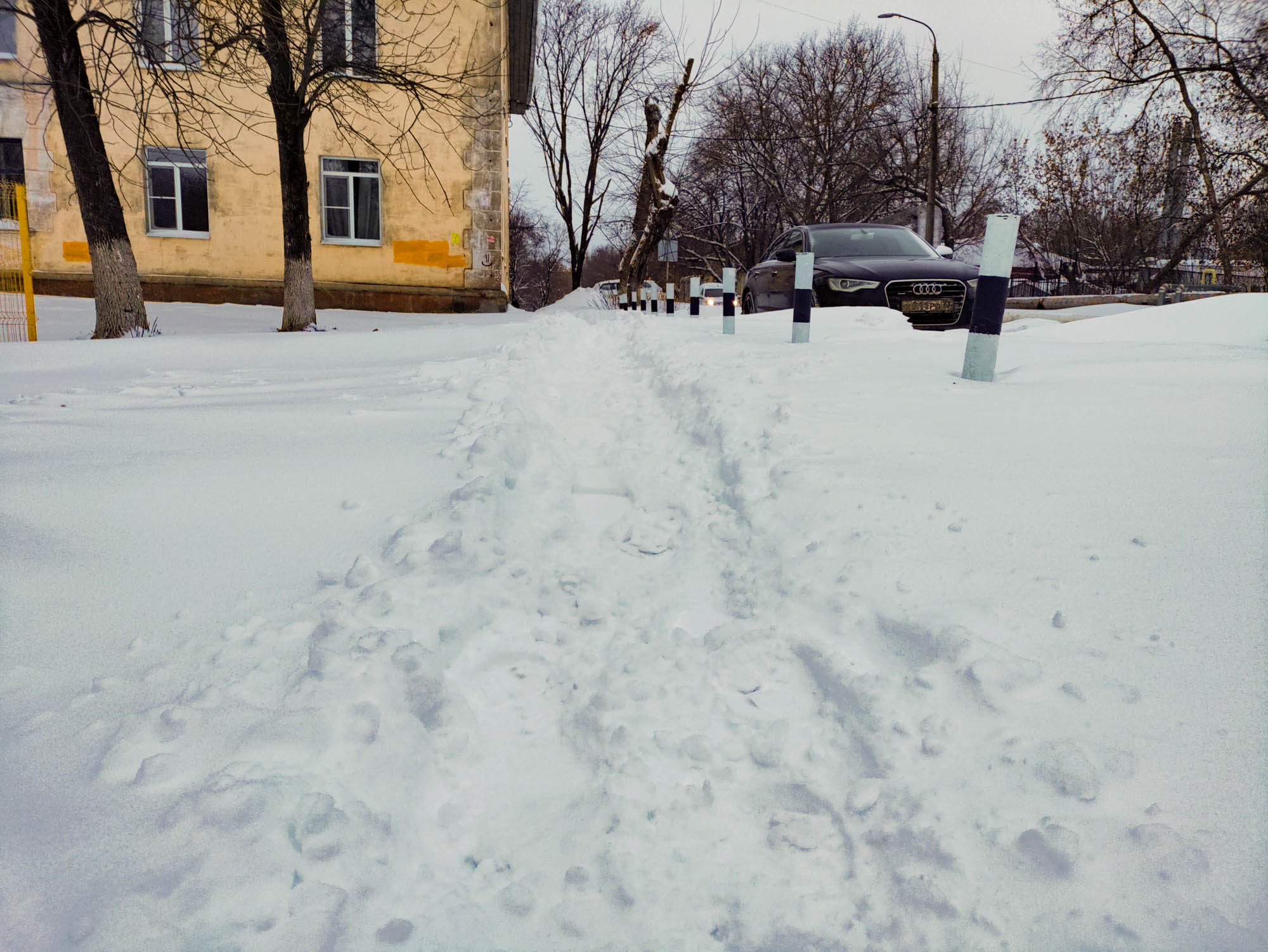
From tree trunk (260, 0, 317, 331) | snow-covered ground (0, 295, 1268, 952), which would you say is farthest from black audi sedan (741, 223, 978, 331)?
tree trunk (260, 0, 317, 331)

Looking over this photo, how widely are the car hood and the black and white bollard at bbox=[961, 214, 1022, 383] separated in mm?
4574

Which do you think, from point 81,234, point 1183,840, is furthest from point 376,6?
point 1183,840

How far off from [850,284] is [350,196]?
11.9 m

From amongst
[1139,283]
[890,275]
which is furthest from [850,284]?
[1139,283]

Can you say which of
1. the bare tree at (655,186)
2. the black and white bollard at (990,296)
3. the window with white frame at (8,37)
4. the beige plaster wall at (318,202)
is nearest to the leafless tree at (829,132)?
the bare tree at (655,186)

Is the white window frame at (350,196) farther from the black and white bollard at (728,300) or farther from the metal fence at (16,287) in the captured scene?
the black and white bollard at (728,300)

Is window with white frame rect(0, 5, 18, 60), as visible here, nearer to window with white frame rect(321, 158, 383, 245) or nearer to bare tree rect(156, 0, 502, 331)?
bare tree rect(156, 0, 502, 331)

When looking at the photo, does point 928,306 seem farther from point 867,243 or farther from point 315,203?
point 315,203

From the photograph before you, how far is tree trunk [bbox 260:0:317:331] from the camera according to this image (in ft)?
34.2

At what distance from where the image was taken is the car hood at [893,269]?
8.86 m

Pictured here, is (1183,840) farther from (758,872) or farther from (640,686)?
(640,686)

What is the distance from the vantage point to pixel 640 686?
1857 millimetres

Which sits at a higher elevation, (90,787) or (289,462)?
(289,462)

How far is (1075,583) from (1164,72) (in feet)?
78.9
